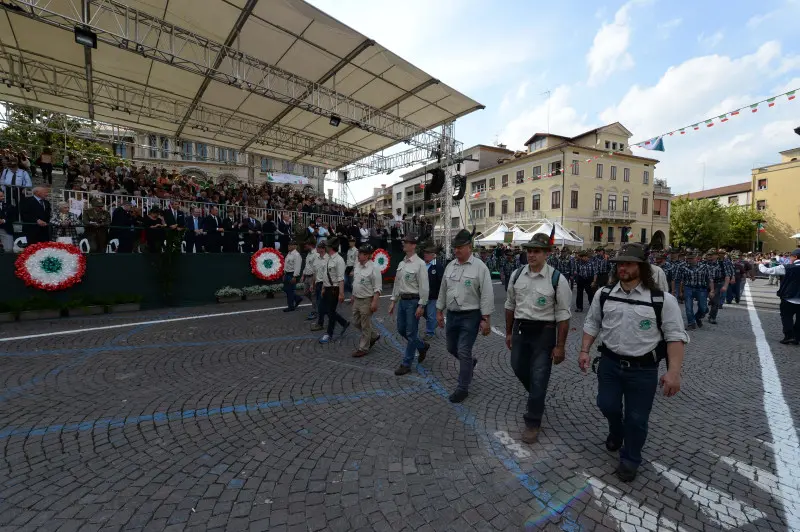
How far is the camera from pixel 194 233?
37.3 ft

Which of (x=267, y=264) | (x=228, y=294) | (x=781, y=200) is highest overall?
(x=781, y=200)

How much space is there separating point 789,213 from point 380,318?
6114cm

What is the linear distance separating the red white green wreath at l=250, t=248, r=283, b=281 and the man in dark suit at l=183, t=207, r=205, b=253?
65.6 inches

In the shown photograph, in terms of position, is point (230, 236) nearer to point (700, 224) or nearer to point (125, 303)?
point (125, 303)

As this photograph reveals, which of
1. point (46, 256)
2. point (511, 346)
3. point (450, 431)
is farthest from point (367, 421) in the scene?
point (46, 256)

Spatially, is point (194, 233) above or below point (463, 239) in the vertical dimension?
above

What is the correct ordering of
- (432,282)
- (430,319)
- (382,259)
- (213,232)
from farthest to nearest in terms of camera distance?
(382,259), (213,232), (432,282), (430,319)

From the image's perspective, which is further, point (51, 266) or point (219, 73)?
point (219, 73)

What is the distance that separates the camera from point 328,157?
2078 centimetres

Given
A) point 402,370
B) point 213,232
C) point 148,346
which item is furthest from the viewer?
point 213,232

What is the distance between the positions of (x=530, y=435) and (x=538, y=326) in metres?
1.09

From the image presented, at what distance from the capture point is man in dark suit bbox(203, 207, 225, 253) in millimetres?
11594

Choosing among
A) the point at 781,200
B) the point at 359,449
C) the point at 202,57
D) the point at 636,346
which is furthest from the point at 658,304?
the point at 781,200

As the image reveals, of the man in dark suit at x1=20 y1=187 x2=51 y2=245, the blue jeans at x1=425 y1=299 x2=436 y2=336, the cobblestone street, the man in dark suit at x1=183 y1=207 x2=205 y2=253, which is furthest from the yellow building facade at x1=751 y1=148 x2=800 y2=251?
the man in dark suit at x1=20 y1=187 x2=51 y2=245
